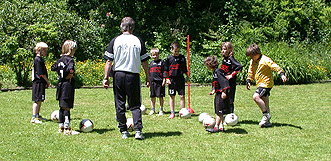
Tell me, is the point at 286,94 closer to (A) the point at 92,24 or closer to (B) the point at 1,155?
(B) the point at 1,155

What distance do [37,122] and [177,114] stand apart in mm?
3104

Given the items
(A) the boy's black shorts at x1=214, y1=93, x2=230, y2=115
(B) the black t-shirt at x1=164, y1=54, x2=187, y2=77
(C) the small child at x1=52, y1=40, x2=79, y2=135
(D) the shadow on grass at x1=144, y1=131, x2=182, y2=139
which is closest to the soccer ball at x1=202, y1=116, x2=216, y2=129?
(A) the boy's black shorts at x1=214, y1=93, x2=230, y2=115

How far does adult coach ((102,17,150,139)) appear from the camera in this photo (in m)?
6.49

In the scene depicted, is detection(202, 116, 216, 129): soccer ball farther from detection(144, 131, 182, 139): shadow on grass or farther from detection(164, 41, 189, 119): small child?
detection(164, 41, 189, 119): small child

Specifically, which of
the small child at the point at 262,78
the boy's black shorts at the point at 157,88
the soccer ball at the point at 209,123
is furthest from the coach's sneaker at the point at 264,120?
the boy's black shorts at the point at 157,88

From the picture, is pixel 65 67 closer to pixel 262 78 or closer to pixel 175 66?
pixel 175 66

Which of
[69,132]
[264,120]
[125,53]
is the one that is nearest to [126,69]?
[125,53]

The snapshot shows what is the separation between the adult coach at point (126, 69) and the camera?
649cm

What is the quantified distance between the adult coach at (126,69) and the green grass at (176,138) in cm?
43

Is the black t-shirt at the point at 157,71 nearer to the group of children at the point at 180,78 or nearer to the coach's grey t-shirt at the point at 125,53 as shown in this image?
the group of children at the point at 180,78

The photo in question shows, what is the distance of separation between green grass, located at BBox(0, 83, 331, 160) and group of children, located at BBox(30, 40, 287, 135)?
407mm

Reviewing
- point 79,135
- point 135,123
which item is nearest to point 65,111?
point 79,135

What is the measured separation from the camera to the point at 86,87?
14.6 meters

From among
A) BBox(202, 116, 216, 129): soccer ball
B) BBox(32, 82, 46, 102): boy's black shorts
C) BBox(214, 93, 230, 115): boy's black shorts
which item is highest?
BBox(32, 82, 46, 102): boy's black shorts
